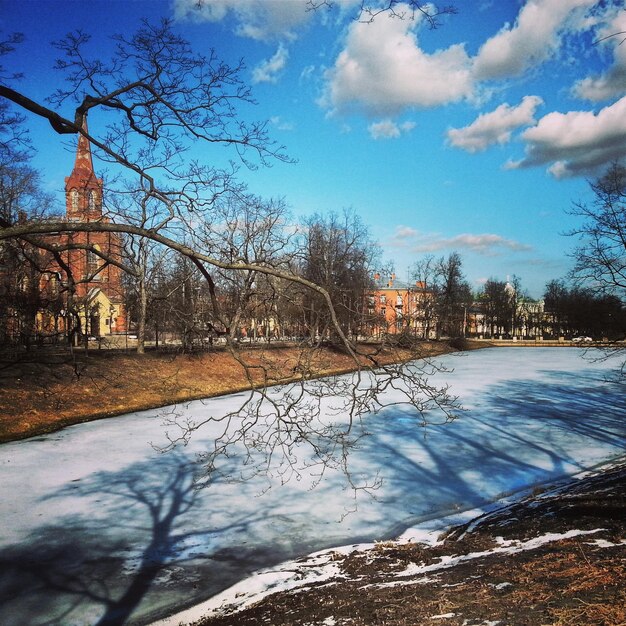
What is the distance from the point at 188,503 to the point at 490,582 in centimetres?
572

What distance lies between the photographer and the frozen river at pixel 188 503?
6156 mm

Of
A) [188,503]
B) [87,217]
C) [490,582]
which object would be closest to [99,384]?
[87,217]

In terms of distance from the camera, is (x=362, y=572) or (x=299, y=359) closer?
(x=299, y=359)

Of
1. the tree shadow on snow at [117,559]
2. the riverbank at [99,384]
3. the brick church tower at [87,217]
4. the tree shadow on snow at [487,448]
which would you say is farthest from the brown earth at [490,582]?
the riverbank at [99,384]

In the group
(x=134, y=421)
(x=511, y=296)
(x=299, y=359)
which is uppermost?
(x=511, y=296)

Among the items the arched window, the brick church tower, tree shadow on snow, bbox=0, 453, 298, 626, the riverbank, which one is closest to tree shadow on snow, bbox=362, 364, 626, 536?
the riverbank

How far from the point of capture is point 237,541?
742 cm

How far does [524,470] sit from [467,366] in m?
24.9

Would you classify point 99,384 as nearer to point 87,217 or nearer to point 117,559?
point 87,217

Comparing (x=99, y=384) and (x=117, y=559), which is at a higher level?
(x=99, y=384)

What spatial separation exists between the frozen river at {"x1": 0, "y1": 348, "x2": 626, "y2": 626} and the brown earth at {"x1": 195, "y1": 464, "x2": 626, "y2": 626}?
46.5 inches

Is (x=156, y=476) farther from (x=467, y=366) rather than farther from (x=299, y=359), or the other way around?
(x=467, y=366)

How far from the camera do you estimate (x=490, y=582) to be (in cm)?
462

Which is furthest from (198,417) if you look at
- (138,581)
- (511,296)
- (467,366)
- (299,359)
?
(511,296)
